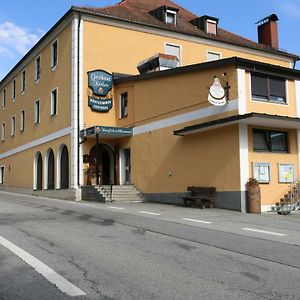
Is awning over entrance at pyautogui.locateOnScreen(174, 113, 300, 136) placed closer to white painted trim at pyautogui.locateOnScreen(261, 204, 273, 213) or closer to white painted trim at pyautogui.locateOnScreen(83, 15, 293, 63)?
white painted trim at pyautogui.locateOnScreen(261, 204, 273, 213)

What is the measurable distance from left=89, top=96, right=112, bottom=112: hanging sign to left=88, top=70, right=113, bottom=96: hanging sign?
1.27 ft

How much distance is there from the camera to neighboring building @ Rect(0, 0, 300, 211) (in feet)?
62.4

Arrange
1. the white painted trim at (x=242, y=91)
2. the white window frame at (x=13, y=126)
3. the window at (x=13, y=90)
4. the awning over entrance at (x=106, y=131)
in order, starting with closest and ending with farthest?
the white painted trim at (x=242, y=91) → the awning over entrance at (x=106, y=131) → the white window frame at (x=13, y=126) → the window at (x=13, y=90)

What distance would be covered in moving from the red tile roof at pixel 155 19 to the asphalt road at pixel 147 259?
1860 centimetres

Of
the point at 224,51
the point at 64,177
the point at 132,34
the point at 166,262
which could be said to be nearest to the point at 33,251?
the point at 166,262

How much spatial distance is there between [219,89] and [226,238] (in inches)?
381

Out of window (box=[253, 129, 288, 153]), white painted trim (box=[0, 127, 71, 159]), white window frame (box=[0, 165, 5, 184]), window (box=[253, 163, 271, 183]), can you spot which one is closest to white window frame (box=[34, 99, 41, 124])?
white painted trim (box=[0, 127, 71, 159])

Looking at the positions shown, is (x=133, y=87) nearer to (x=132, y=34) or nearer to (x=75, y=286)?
(x=132, y=34)

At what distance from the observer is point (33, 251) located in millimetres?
8734

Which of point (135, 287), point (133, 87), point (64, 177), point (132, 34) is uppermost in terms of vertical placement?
point (132, 34)

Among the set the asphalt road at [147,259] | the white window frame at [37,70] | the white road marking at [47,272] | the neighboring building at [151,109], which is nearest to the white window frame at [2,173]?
the neighboring building at [151,109]

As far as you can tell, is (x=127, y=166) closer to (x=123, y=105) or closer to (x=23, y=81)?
(x=123, y=105)

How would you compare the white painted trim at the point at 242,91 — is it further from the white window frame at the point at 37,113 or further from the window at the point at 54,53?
the white window frame at the point at 37,113

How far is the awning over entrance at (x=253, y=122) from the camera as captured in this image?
17188 mm
